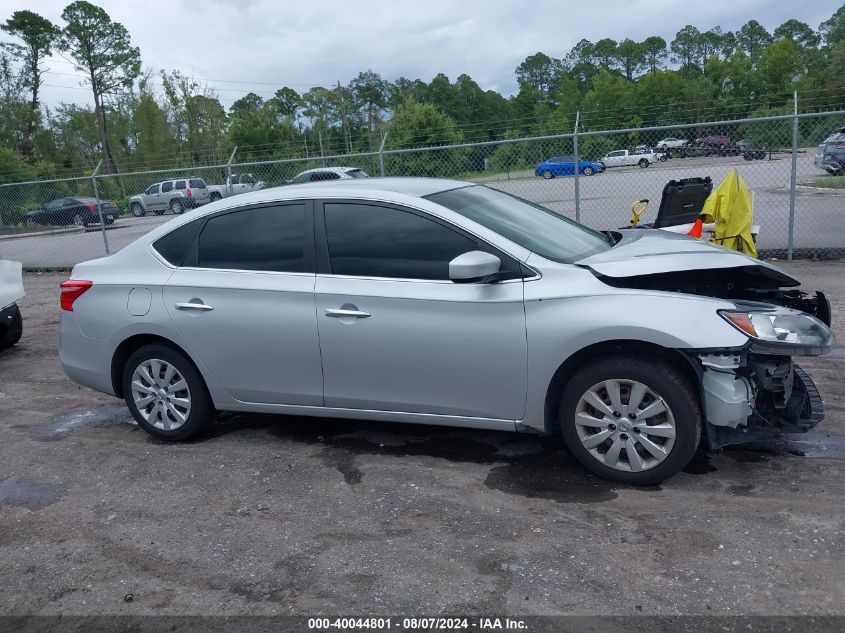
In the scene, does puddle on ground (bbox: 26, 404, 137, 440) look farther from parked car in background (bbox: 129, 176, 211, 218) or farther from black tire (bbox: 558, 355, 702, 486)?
parked car in background (bbox: 129, 176, 211, 218)

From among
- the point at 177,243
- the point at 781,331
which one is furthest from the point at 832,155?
the point at 177,243

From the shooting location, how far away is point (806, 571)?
3070 mm

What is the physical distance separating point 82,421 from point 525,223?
380 centimetres

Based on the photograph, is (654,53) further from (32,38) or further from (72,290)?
(72,290)

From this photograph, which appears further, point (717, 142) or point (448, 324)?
point (717, 142)

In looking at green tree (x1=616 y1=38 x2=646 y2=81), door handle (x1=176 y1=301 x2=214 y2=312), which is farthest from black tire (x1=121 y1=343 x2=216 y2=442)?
green tree (x1=616 y1=38 x2=646 y2=81)

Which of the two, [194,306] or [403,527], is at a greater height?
[194,306]

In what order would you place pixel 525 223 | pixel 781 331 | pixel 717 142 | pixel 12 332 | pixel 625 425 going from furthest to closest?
pixel 717 142 < pixel 12 332 < pixel 525 223 < pixel 625 425 < pixel 781 331

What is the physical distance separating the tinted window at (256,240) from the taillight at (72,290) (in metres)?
0.94

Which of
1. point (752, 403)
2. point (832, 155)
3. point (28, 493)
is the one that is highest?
point (832, 155)

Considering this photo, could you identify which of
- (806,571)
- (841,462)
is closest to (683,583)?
(806,571)

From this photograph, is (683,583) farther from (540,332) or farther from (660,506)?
(540,332)

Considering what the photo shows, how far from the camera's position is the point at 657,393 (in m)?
3.71

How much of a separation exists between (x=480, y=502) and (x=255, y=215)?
236 cm
